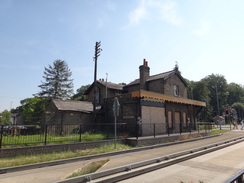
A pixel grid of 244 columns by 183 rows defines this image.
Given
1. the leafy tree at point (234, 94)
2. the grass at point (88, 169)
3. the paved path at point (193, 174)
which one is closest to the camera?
the paved path at point (193, 174)

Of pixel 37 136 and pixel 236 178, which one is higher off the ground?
pixel 236 178

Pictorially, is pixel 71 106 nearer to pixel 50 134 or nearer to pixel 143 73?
pixel 50 134

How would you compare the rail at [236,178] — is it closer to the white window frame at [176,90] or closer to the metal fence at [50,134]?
the metal fence at [50,134]

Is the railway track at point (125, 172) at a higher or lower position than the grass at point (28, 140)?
lower

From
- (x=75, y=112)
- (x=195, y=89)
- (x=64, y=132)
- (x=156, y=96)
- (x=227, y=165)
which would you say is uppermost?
(x=195, y=89)

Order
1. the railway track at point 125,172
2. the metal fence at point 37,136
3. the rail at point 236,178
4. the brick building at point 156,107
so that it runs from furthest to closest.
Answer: the brick building at point 156,107, the metal fence at point 37,136, the railway track at point 125,172, the rail at point 236,178

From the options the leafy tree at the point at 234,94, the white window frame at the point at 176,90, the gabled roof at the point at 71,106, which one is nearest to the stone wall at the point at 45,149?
the gabled roof at the point at 71,106

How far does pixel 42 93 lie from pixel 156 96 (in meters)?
37.9

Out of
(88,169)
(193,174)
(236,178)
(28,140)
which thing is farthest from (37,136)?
(236,178)

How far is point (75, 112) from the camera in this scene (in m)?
17.9

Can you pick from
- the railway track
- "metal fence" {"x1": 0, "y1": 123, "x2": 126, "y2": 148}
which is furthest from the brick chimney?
the railway track

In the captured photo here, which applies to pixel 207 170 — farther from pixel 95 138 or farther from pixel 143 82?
pixel 143 82

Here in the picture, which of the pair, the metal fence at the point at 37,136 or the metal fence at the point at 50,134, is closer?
the metal fence at the point at 37,136

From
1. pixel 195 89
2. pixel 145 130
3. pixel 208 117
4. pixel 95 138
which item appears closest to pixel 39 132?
pixel 95 138
